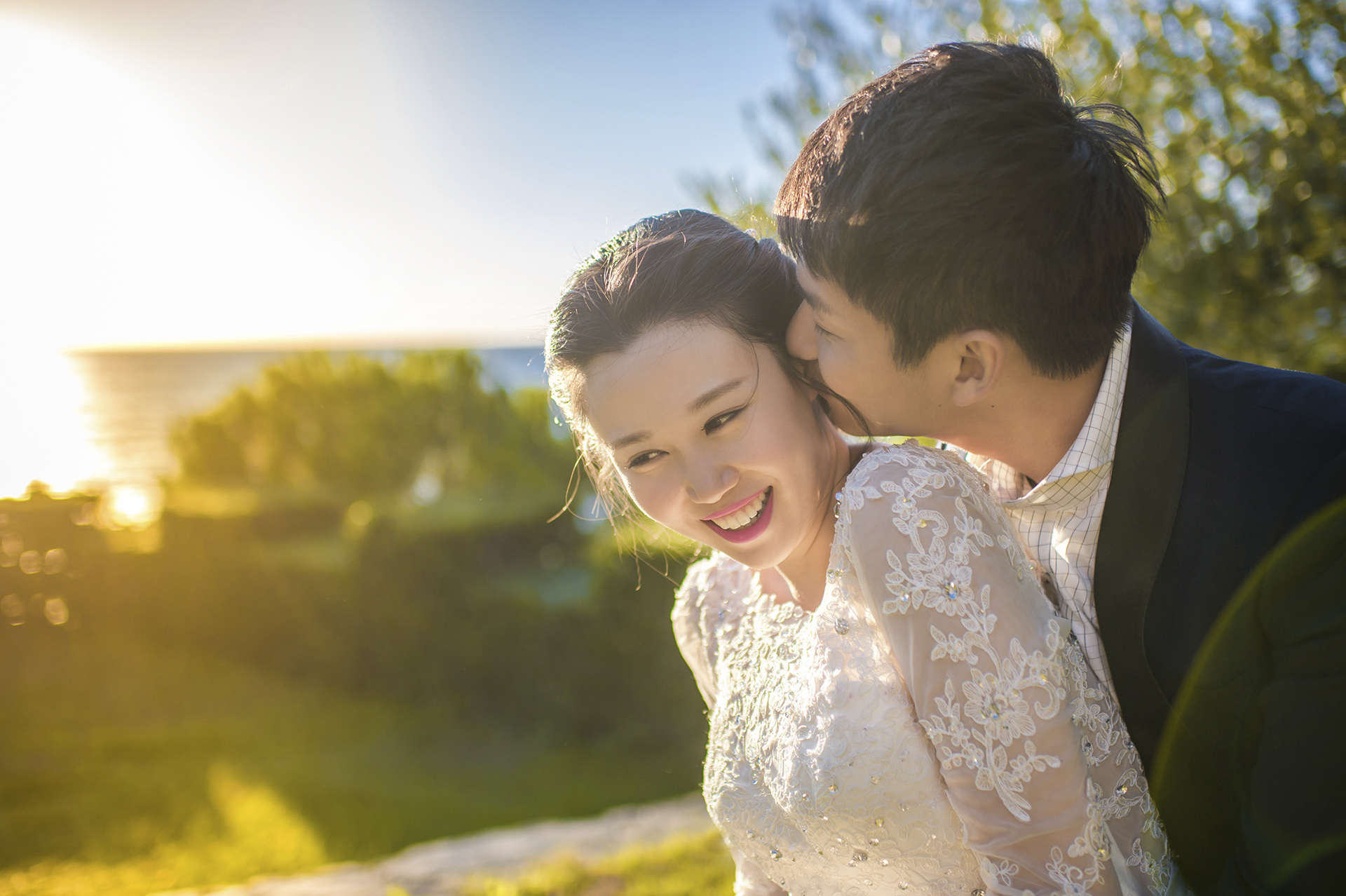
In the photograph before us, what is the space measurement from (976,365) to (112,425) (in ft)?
197

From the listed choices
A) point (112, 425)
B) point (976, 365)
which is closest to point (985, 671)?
point (976, 365)

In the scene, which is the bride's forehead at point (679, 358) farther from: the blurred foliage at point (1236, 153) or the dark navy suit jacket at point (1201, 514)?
the blurred foliage at point (1236, 153)

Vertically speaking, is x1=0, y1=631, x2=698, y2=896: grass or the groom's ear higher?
the groom's ear

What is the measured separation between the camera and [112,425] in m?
50.8

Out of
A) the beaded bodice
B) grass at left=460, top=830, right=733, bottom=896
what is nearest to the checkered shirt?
the beaded bodice

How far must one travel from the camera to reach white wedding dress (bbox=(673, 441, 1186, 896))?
1689mm

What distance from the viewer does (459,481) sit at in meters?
9.29

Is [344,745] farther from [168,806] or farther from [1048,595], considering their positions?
[1048,595]

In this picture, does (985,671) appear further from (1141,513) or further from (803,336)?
(803,336)

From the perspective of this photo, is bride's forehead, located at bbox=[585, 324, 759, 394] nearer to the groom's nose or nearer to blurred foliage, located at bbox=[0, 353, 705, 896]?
the groom's nose

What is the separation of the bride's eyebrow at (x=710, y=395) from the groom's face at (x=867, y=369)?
0.23 meters

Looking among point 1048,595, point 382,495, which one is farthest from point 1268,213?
point 382,495

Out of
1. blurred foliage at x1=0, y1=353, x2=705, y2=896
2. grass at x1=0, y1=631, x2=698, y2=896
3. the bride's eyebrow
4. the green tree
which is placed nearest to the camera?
the bride's eyebrow

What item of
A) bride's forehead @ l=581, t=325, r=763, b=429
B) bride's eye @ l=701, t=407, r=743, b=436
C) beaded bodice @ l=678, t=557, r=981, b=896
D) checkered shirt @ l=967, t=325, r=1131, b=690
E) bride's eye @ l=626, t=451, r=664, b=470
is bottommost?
beaded bodice @ l=678, t=557, r=981, b=896
